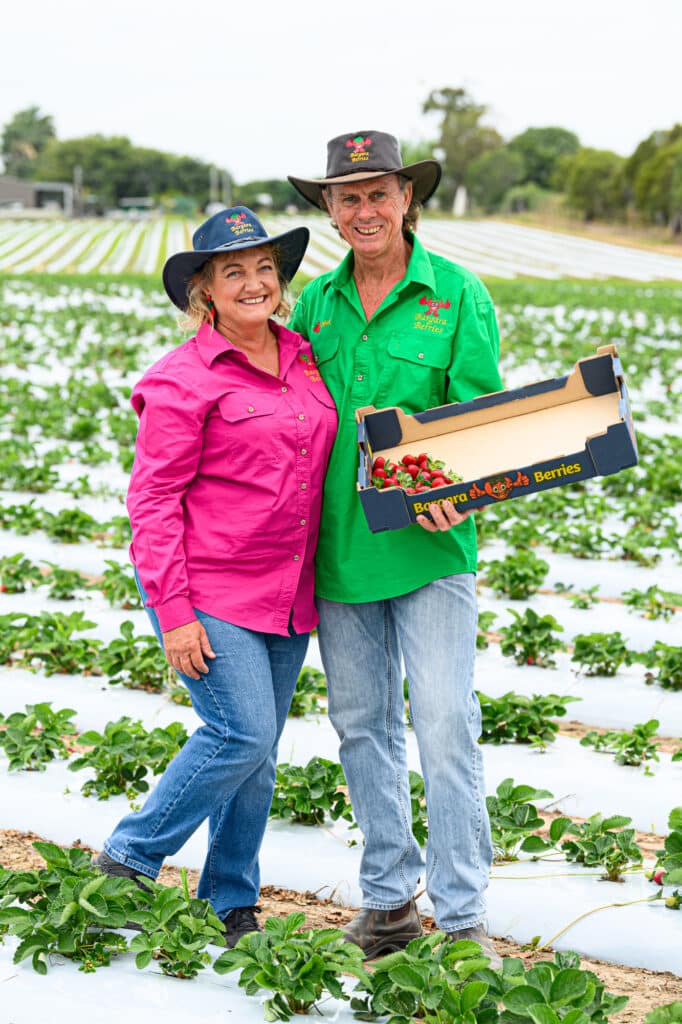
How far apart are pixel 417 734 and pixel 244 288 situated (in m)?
1.08

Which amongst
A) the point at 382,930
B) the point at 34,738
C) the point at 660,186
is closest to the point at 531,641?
the point at 34,738

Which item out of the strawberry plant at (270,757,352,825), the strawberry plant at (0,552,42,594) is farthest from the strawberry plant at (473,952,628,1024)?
the strawberry plant at (0,552,42,594)

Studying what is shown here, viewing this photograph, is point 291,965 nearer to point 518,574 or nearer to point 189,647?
point 189,647

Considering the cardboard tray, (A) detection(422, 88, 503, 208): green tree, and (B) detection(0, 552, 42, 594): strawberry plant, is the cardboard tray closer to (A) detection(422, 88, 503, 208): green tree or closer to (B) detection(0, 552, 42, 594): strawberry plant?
(B) detection(0, 552, 42, 594): strawberry plant

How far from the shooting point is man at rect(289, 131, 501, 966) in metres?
2.72

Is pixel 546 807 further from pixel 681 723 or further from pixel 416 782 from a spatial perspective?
pixel 681 723

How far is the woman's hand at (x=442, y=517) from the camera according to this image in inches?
105

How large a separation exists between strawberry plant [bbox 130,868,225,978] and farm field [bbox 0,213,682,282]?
2678 centimetres

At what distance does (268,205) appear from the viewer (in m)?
82.8

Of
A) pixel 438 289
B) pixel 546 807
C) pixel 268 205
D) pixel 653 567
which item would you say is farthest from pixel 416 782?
pixel 268 205

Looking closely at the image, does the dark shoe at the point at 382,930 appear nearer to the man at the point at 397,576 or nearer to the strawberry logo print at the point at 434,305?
the man at the point at 397,576

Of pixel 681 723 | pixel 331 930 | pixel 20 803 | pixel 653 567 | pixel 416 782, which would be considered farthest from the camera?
pixel 653 567

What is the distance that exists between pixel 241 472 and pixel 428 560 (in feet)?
1.52

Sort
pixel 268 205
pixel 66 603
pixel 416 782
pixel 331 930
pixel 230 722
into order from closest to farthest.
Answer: pixel 331 930 → pixel 230 722 → pixel 416 782 → pixel 66 603 → pixel 268 205
